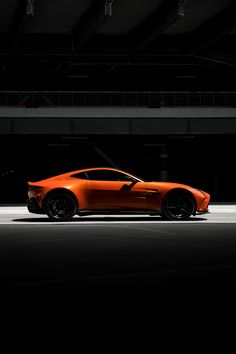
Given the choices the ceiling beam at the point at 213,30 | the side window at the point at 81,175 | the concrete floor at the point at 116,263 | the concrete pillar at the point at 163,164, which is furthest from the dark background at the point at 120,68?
the concrete floor at the point at 116,263

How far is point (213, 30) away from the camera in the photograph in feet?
76.4

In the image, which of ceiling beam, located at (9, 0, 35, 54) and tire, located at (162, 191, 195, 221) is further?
ceiling beam, located at (9, 0, 35, 54)

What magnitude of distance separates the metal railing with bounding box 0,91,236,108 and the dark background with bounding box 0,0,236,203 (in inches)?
4.7

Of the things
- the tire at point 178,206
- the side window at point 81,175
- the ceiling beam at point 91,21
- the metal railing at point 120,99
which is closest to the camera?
the tire at point 178,206

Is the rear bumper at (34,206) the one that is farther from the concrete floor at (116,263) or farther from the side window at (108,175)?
the side window at (108,175)

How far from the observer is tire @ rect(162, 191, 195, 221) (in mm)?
18259

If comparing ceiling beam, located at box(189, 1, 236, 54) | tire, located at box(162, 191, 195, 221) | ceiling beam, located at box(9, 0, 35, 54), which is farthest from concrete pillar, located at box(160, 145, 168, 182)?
tire, located at box(162, 191, 195, 221)

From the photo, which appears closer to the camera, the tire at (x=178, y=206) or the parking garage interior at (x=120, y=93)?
the tire at (x=178, y=206)

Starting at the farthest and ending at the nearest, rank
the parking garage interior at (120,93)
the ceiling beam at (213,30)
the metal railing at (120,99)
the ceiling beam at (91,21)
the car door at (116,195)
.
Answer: the metal railing at (120,99)
the parking garage interior at (120,93)
the ceiling beam at (213,30)
the ceiling beam at (91,21)
the car door at (116,195)

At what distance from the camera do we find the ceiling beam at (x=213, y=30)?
69.7ft

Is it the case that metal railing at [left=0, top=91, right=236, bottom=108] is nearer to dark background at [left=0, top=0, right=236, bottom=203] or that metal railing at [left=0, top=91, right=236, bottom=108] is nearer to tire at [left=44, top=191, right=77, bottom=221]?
dark background at [left=0, top=0, right=236, bottom=203]

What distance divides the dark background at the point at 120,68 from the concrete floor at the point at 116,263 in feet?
23.7

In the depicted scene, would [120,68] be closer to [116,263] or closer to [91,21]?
[91,21]

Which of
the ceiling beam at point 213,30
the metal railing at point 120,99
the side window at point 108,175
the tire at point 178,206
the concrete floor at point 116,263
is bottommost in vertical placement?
the concrete floor at point 116,263
